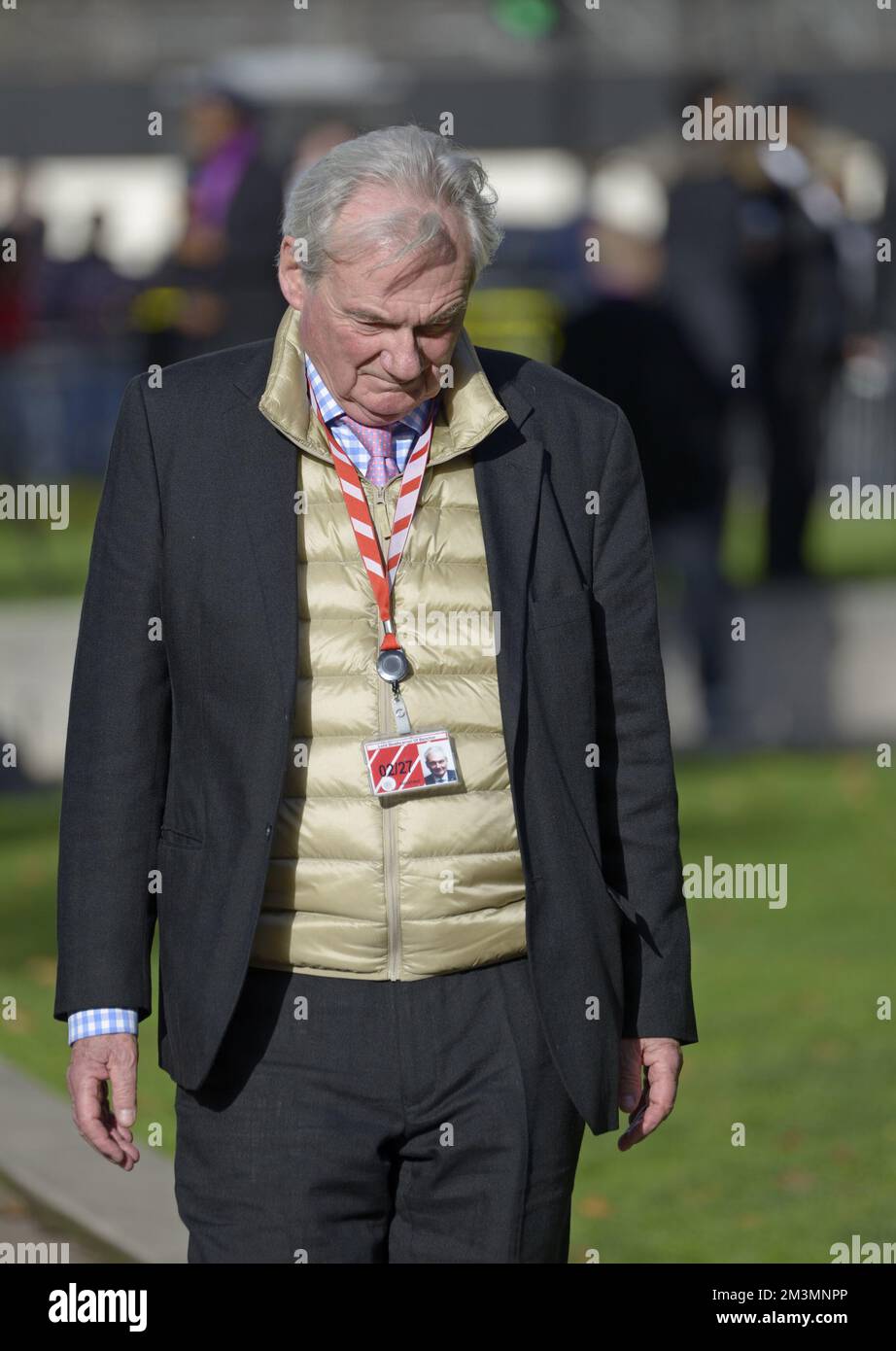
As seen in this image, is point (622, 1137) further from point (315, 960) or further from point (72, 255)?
point (72, 255)

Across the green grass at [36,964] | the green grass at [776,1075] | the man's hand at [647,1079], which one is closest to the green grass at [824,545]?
the green grass at [776,1075]

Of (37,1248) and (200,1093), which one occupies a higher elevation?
(200,1093)

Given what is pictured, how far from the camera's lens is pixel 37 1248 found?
16.5ft

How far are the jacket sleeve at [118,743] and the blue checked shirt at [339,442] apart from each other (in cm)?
2

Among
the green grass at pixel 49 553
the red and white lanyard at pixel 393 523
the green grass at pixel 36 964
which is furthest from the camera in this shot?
the green grass at pixel 49 553

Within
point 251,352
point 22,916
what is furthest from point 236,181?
point 251,352

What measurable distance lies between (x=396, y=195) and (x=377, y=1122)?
50.8 inches

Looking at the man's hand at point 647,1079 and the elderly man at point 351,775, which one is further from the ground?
the elderly man at point 351,775

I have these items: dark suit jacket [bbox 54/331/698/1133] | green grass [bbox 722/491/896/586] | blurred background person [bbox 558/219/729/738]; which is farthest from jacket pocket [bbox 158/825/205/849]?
green grass [bbox 722/491/896/586]

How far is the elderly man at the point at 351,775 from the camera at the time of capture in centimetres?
335

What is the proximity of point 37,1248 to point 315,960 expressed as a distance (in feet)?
6.36

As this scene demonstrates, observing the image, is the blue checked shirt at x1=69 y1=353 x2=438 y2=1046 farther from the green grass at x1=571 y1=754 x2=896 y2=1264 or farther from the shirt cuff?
the green grass at x1=571 y1=754 x2=896 y2=1264

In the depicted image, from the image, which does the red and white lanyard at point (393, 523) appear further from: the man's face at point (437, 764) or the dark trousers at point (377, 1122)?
the dark trousers at point (377, 1122)

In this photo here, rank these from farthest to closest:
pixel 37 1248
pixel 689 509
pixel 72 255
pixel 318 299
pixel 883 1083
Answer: pixel 72 255 → pixel 689 509 → pixel 883 1083 → pixel 37 1248 → pixel 318 299
